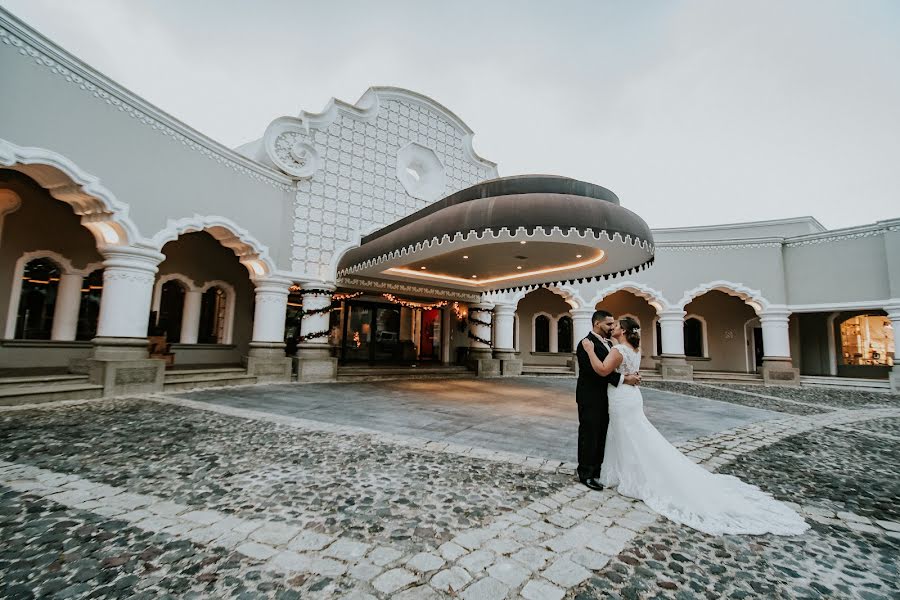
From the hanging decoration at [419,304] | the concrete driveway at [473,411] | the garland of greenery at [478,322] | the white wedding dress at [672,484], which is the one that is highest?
the hanging decoration at [419,304]

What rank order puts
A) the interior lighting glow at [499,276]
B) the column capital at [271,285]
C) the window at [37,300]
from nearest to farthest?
the window at [37,300], the interior lighting glow at [499,276], the column capital at [271,285]

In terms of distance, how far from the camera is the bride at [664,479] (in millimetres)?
3066

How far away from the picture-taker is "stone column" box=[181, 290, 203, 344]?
499 inches

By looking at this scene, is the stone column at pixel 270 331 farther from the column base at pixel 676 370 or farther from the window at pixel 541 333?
the column base at pixel 676 370

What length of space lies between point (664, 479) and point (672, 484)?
0.07 m

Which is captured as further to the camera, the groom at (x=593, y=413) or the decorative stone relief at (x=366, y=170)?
the decorative stone relief at (x=366, y=170)

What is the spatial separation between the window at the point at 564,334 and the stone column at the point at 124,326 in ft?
54.8

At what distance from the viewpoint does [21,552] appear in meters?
2.37

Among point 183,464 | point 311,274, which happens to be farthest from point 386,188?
point 183,464

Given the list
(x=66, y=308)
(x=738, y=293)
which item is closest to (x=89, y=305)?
(x=66, y=308)

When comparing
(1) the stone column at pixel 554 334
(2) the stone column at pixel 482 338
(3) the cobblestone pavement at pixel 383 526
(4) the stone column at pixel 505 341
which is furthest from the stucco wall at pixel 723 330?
(3) the cobblestone pavement at pixel 383 526

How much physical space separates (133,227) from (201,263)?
4.96m

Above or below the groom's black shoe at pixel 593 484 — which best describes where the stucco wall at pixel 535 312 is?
above

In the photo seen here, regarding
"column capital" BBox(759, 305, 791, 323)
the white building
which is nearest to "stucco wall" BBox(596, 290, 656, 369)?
the white building
